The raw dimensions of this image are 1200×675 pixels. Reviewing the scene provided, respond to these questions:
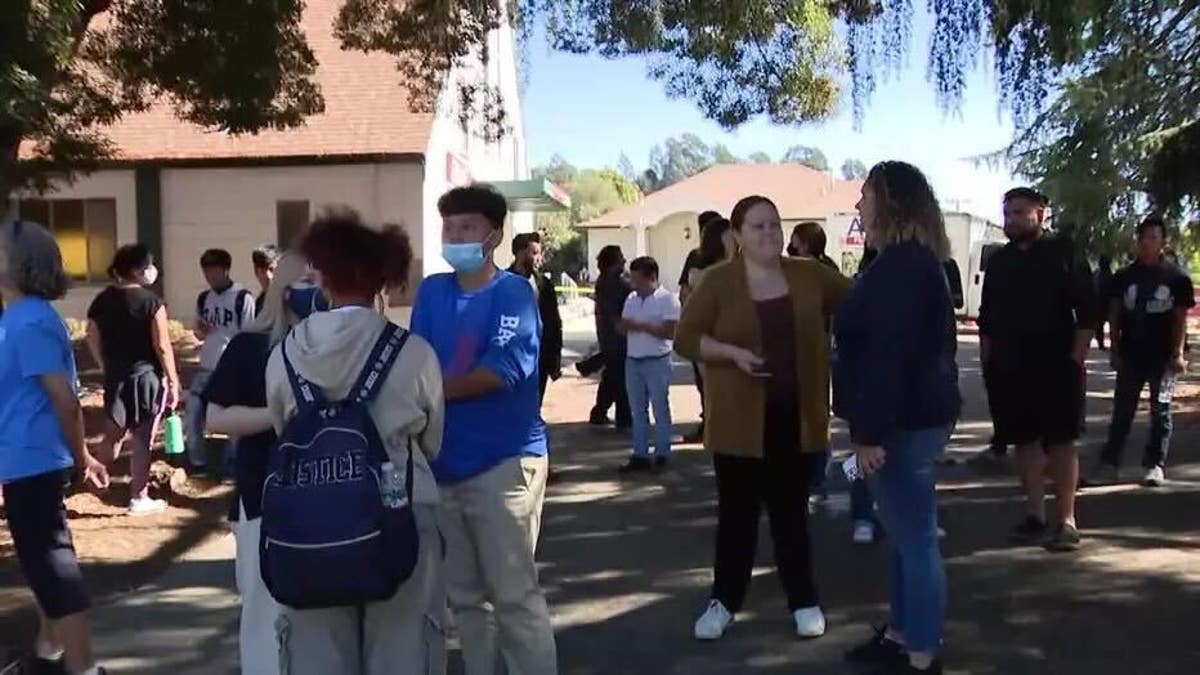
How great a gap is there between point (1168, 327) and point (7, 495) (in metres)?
7.11

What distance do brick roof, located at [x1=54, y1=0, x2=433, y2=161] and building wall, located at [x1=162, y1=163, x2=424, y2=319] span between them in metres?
0.40

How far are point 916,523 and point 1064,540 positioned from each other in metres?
2.51

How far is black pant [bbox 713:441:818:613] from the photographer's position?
17.7 ft

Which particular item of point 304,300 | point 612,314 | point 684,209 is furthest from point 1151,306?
point 684,209

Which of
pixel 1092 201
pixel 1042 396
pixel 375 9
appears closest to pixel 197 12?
Answer: pixel 375 9

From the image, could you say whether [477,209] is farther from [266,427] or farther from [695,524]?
[695,524]

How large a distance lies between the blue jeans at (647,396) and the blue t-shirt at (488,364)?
5434 millimetres

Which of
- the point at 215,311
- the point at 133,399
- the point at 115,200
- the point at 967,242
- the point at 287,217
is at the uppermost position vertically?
the point at 115,200

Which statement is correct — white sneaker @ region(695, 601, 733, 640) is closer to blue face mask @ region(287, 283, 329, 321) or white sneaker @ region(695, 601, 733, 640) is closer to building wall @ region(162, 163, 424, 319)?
blue face mask @ region(287, 283, 329, 321)

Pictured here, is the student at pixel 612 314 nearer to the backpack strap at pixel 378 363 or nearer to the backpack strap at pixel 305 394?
the backpack strap at pixel 378 363

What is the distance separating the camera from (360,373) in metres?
3.33

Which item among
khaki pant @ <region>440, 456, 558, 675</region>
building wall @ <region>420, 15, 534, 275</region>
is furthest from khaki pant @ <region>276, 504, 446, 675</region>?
building wall @ <region>420, 15, 534, 275</region>

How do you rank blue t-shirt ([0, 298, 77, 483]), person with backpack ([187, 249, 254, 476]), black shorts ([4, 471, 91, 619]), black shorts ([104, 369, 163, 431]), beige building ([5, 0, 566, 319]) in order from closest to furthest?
blue t-shirt ([0, 298, 77, 483]) < black shorts ([4, 471, 91, 619]) < black shorts ([104, 369, 163, 431]) < person with backpack ([187, 249, 254, 476]) < beige building ([5, 0, 566, 319])

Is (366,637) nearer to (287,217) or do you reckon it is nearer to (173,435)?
(173,435)
